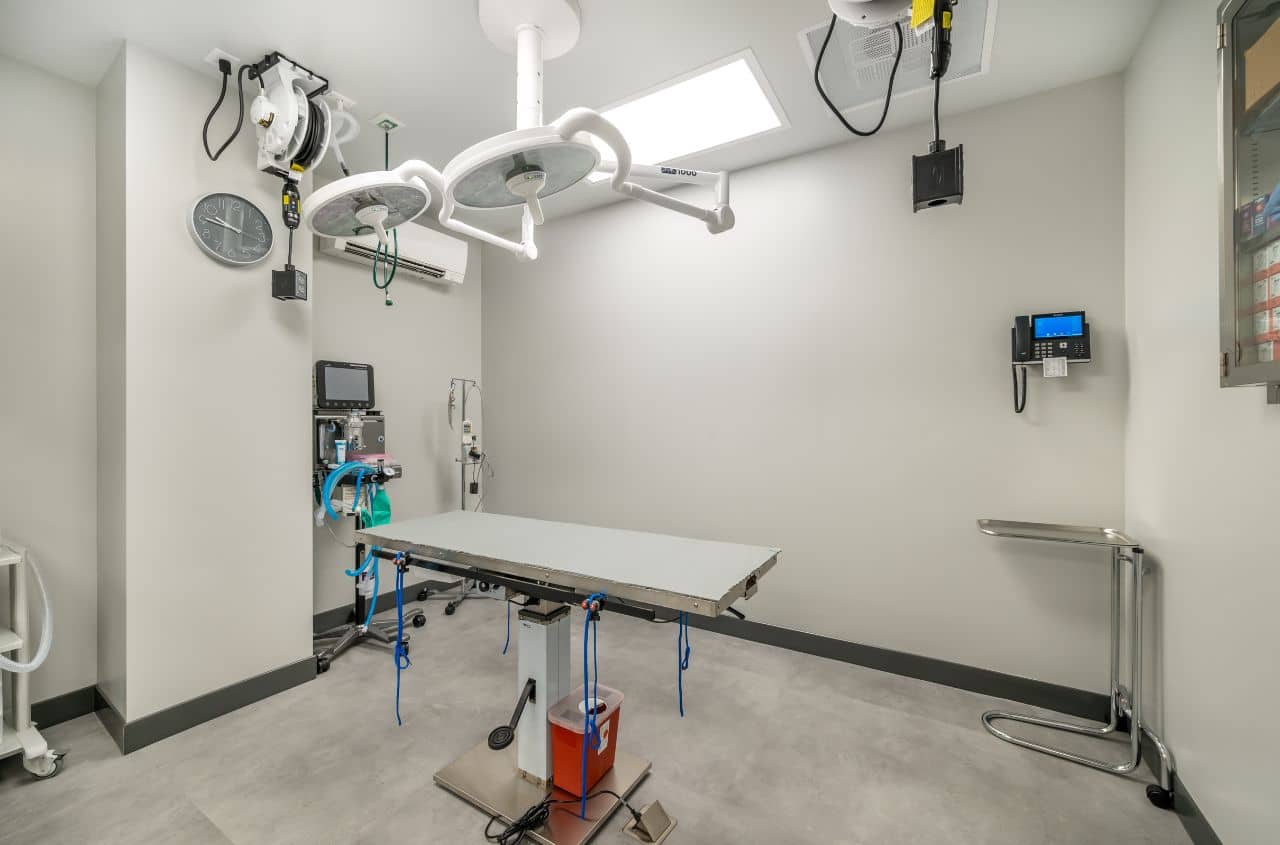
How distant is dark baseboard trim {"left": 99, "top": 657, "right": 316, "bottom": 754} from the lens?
2.27 m

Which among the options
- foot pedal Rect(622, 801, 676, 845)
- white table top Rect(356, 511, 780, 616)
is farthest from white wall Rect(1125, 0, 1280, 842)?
foot pedal Rect(622, 801, 676, 845)

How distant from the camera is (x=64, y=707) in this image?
Result: 247 centimetres

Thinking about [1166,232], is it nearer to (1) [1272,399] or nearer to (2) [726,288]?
(1) [1272,399]

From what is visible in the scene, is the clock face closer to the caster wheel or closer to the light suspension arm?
the light suspension arm

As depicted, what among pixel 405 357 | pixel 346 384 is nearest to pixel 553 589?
pixel 346 384

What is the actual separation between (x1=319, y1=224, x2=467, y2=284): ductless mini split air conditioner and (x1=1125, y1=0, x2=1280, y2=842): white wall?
3.89 m

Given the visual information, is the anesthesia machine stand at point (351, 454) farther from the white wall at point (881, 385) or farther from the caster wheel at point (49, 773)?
the white wall at point (881, 385)

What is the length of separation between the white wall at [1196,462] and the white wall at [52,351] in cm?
437

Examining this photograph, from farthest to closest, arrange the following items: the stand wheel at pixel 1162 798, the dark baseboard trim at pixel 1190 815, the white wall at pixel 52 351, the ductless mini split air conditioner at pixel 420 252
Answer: the ductless mini split air conditioner at pixel 420 252, the white wall at pixel 52 351, the stand wheel at pixel 1162 798, the dark baseboard trim at pixel 1190 815

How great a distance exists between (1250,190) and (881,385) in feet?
5.71

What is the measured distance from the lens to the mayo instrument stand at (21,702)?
207 cm

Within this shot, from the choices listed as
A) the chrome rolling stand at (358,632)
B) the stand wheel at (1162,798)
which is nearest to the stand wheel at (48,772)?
the chrome rolling stand at (358,632)

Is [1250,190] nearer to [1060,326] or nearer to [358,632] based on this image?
[1060,326]

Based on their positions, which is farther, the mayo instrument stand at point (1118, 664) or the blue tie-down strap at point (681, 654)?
the mayo instrument stand at point (1118, 664)
